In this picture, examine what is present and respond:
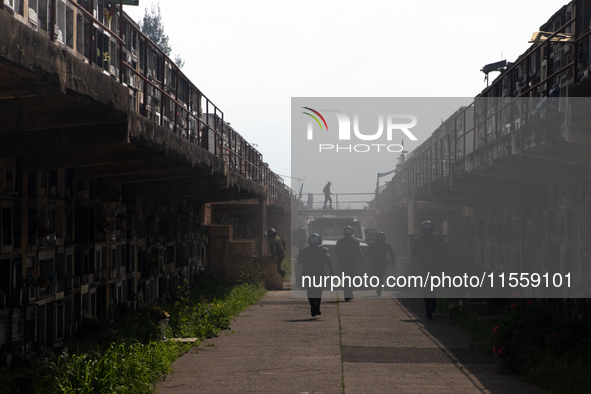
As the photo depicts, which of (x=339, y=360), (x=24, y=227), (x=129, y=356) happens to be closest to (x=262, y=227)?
(x=339, y=360)

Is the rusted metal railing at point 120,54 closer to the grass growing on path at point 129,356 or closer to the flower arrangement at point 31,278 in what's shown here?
the flower arrangement at point 31,278

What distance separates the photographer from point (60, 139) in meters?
7.20

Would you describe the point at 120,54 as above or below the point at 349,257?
above

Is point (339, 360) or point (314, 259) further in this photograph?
point (314, 259)

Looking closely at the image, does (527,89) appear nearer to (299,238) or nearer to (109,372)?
(109,372)

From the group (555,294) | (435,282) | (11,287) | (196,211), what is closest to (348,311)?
(435,282)

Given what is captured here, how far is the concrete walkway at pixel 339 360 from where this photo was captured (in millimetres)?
7094

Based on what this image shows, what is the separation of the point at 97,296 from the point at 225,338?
6.66 feet

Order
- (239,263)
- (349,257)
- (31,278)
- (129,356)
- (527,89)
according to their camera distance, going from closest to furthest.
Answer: (129,356)
(31,278)
(527,89)
(349,257)
(239,263)

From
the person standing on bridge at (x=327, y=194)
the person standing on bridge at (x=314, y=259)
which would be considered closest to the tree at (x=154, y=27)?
the person standing on bridge at (x=327, y=194)

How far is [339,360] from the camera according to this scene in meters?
8.52

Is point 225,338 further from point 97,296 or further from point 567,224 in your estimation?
point 567,224

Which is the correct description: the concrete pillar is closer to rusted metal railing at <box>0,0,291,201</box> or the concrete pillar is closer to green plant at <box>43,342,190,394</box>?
rusted metal railing at <box>0,0,291,201</box>

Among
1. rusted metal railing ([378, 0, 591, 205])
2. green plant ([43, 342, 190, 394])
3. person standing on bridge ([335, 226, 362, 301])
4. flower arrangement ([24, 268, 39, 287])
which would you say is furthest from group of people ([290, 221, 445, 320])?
flower arrangement ([24, 268, 39, 287])
